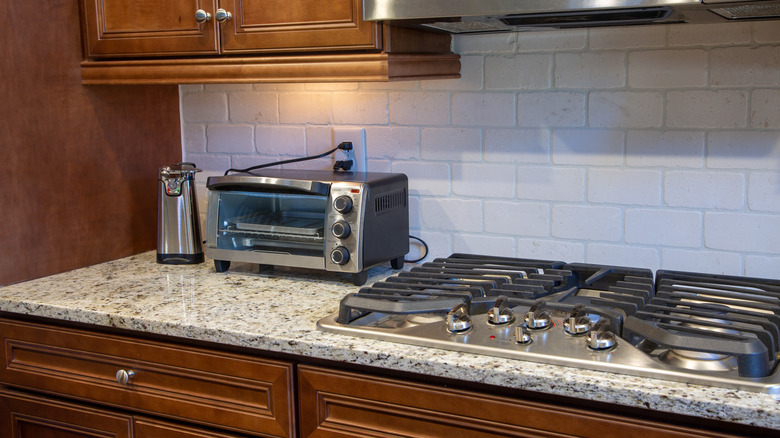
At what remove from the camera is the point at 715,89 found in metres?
1.69

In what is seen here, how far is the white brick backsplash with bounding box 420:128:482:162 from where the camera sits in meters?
1.95

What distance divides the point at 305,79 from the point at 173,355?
670 millimetres

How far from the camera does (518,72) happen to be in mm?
1872

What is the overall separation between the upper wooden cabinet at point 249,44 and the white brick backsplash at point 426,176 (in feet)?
0.84

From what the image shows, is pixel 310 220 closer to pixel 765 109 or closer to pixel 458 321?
pixel 458 321

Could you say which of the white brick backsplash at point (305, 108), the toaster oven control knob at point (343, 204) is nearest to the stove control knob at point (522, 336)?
the toaster oven control knob at point (343, 204)

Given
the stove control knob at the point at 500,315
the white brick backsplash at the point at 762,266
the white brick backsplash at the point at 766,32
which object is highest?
the white brick backsplash at the point at 766,32

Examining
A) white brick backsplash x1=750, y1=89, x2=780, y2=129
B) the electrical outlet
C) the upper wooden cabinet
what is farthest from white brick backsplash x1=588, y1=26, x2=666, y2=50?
the electrical outlet

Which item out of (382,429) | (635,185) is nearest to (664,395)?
(382,429)

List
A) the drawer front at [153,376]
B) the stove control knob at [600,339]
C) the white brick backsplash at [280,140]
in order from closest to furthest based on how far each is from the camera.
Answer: the stove control knob at [600,339] < the drawer front at [153,376] < the white brick backsplash at [280,140]

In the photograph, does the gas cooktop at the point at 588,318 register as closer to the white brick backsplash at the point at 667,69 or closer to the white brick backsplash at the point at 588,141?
the white brick backsplash at the point at 588,141

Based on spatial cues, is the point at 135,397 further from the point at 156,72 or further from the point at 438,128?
the point at 438,128

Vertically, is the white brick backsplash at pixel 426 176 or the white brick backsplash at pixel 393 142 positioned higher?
the white brick backsplash at pixel 393 142

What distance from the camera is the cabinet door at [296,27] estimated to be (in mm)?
1648
